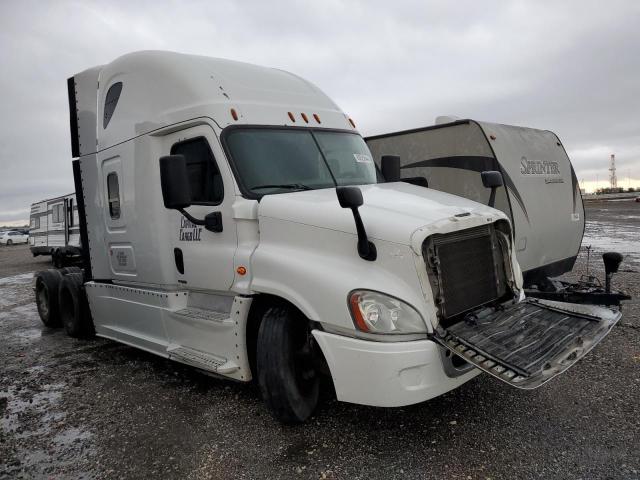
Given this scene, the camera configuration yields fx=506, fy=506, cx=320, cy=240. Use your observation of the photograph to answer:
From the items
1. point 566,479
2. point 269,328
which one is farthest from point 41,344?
point 566,479

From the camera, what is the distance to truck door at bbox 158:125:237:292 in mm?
4422

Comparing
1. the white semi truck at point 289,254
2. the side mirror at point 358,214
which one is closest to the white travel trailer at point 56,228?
the white semi truck at point 289,254

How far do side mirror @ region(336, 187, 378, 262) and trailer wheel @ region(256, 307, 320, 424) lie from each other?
844 millimetres

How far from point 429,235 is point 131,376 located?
3.90 metres

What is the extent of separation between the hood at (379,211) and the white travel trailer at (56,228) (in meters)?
14.1

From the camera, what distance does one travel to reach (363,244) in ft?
11.7

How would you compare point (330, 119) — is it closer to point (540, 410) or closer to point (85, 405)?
point (540, 410)

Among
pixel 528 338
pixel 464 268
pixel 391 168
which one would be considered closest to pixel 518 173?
pixel 391 168

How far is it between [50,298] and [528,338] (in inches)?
290

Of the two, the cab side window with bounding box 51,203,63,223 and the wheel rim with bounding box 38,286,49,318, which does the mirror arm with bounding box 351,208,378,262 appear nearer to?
the wheel rim with bounding box 38,286,49,318

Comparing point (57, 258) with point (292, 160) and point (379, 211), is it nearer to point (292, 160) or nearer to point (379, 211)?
point (292, 160)

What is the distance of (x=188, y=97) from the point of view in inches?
188

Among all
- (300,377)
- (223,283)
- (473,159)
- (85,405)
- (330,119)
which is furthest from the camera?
(473,159)

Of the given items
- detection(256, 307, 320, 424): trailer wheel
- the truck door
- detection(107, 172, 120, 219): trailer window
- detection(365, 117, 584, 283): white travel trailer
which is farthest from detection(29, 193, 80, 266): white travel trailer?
detection(256, 307, 320, 424): trailer wheel
